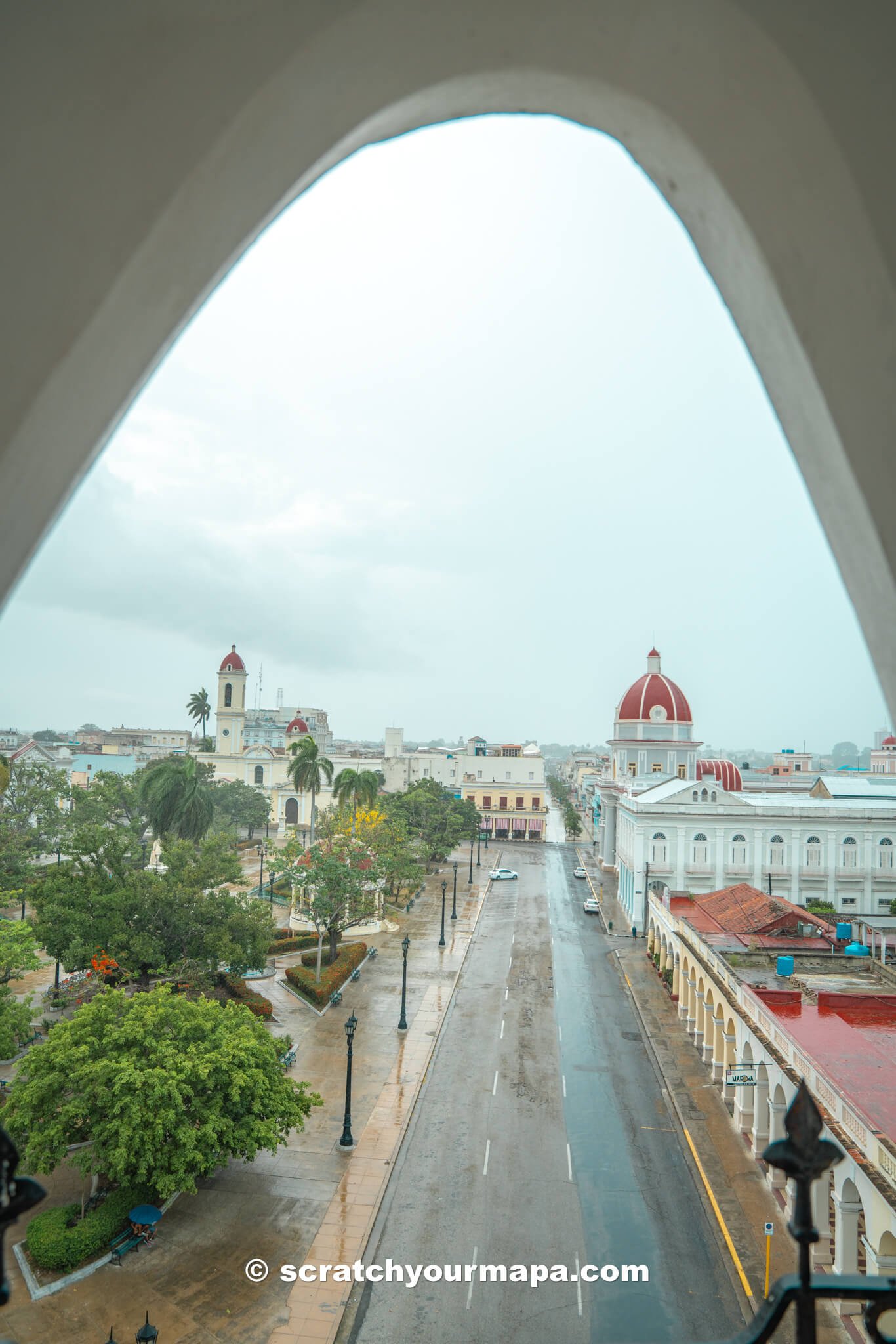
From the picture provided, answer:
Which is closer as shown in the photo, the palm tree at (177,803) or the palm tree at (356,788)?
the palm tree at (177,803)

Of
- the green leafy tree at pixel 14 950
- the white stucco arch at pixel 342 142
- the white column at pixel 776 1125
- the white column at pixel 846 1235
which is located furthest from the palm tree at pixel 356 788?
the white stucco arch at pixel 342 142

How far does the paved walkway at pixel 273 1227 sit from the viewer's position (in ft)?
30.6

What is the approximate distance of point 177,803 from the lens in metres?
30.0

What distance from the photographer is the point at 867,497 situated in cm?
129

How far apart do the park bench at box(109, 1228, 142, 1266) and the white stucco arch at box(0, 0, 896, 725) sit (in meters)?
12.5

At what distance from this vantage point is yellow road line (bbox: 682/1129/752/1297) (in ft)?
34.9

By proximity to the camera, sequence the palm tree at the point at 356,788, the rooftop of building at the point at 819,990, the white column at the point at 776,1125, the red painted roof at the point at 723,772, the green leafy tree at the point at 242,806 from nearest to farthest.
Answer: the rooftop of building at the point at 819,990
the white column at the point at 776,1125
the palm tree at the point at 356,788
the red painted roof at the point at 723,772
the green leafy tree at the point at 242,806

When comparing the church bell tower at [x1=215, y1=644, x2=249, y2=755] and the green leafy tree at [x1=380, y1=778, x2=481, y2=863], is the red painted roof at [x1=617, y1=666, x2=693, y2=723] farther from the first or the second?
the church bell tower at [x1=215, y1=644, x2=249, y2=755]

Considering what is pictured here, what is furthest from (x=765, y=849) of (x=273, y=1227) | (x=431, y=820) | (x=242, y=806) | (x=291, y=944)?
(x=242, y=806)

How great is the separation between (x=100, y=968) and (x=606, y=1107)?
11.0 metres

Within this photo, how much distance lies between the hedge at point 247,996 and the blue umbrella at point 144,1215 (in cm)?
843

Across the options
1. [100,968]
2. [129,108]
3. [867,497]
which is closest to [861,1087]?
[867,497]

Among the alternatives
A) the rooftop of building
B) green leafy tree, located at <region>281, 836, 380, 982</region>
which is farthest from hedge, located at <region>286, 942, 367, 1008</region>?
the rooftop of building

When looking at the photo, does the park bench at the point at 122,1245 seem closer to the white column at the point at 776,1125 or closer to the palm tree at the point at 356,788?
the white column at the point at 776,1125
